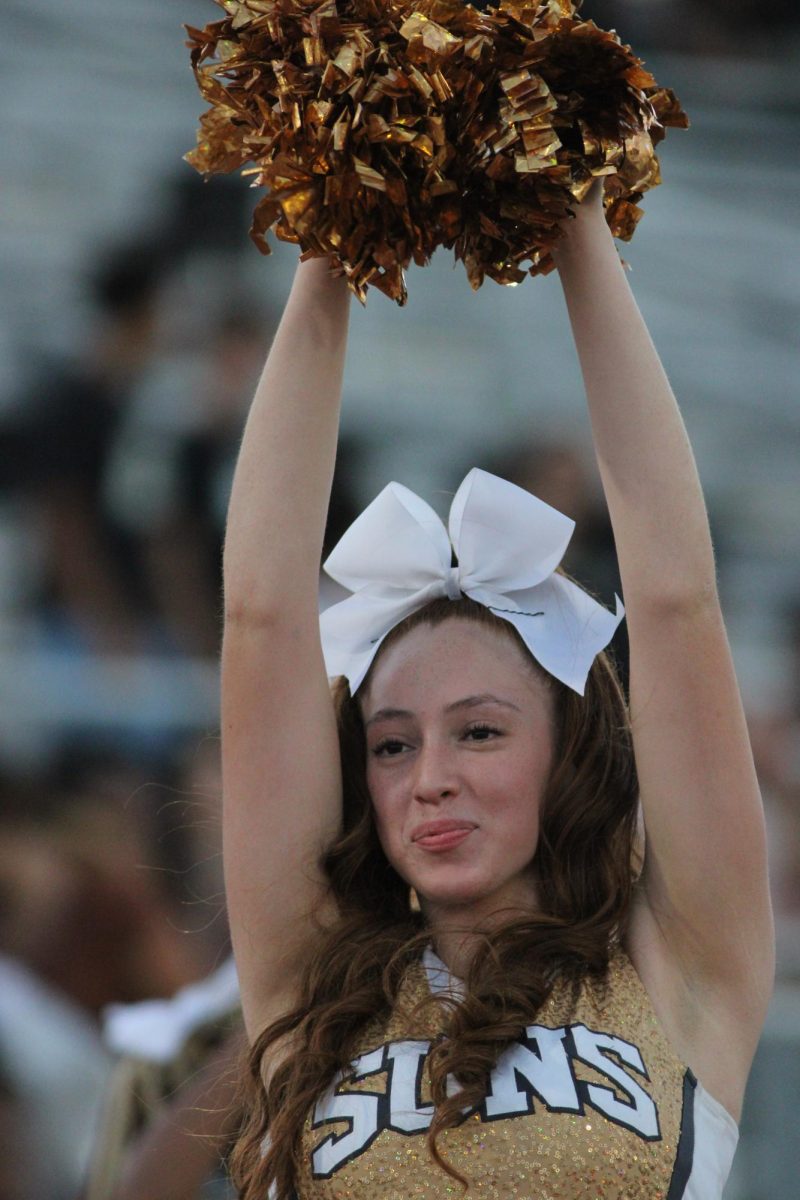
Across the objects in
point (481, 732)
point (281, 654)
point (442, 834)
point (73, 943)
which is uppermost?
point (281, 654)

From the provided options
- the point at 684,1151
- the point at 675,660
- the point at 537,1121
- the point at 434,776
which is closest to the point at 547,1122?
the point at 537,1121

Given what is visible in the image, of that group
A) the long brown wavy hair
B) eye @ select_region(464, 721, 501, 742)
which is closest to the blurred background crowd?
the long brown wavy hair

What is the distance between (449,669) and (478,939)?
310 mm

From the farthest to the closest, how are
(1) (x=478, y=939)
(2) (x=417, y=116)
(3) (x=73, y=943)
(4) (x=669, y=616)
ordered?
(3) (x=73, y=943) → (1) (x=478, y=939) → (4) (x=669, y=616) → (2) (x=417, y=116)

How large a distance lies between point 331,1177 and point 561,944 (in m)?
0.36

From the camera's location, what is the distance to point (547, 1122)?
1716 mm

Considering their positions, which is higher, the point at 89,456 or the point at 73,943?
the point at 89,456

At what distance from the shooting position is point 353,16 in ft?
5.47

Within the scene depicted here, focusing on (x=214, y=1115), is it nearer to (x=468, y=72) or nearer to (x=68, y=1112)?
(x=68, y=1112)

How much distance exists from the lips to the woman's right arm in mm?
149

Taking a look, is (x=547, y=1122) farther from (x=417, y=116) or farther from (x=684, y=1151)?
(x=417, y=116)

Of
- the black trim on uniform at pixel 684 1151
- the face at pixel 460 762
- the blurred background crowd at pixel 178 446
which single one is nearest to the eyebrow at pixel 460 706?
the face at pixel 460 762

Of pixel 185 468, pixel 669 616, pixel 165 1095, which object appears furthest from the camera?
pixel 185 468

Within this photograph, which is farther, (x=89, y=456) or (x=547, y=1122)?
(x=89, y=456)
